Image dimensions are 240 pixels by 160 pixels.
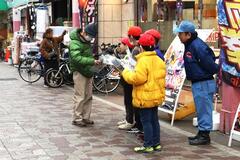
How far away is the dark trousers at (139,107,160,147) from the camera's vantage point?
680cm

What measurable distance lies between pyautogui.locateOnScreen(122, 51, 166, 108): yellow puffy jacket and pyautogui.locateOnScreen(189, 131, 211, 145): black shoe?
102cm

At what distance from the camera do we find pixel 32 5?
24.6 meters

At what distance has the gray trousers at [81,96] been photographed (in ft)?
28.6

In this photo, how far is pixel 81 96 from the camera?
880 centimetres

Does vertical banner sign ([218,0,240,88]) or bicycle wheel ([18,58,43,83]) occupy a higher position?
vertical banner sign ([218,0,240,88])

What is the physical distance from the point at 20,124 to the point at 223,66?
385 cm

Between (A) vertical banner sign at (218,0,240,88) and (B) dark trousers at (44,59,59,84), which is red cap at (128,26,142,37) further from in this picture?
(B) dark trousers at (44,59,59,84)

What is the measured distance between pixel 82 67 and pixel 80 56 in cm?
22

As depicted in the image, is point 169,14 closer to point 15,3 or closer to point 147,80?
point 147,80

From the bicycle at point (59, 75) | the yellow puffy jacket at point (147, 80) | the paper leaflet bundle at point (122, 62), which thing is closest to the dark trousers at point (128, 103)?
the paper leaflet bundle at point (122, 62)

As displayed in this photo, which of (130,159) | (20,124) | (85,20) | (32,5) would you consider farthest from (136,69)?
(32,5)

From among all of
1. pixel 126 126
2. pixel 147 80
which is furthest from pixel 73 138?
pixel 147 80

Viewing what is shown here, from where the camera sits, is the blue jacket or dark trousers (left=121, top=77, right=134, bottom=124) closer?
the blue jacket

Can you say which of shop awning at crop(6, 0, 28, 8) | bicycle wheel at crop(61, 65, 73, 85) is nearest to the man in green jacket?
bicycle wheel at crop(61, 65, 73, 85)
